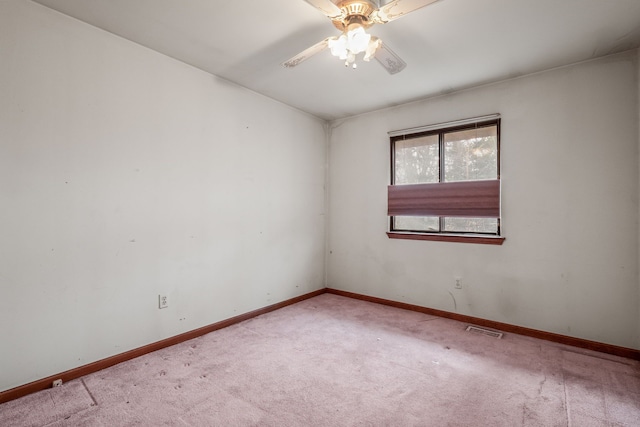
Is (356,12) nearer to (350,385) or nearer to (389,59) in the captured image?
(389,59)

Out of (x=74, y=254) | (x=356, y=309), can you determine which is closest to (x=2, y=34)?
(x=74, y=254)

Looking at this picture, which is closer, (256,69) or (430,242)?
(256,69)

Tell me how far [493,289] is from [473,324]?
430 millimetres

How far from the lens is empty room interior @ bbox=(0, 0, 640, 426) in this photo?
6.31ft

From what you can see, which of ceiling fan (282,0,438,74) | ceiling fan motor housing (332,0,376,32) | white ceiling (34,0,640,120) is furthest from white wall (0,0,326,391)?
ceiling fan motor housing (332,0,376,32)

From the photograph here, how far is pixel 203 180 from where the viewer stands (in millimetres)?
2945

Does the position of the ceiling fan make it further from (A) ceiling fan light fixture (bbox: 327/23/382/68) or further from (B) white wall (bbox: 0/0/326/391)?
(B) white wall (bbox: 0/0/326/391)

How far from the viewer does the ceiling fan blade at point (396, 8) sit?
159 cm

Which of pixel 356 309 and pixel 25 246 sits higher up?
pixel 25 246

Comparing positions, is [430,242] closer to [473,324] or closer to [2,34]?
[473,324]

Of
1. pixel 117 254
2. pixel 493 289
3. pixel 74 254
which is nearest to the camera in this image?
pixel 74 254

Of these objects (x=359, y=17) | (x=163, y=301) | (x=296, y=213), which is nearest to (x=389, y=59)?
(x=359, y=17)

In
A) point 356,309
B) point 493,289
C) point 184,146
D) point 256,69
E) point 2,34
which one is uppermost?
point 256,69

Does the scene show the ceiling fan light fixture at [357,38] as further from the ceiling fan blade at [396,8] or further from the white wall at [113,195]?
the white wall at [113,195]
